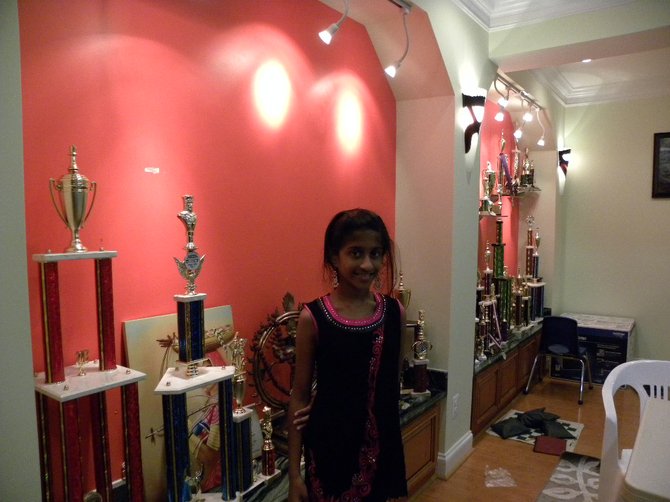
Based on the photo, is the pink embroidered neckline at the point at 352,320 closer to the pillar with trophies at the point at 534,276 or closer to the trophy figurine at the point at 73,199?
the trophy figurine at the point at 73,199

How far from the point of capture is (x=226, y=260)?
1.98 meters

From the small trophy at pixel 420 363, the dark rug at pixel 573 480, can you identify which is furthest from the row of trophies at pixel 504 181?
the dark rug at pixel 573 480

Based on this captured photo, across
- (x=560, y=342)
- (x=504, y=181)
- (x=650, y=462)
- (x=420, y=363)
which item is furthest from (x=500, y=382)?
(x=650, y=462)

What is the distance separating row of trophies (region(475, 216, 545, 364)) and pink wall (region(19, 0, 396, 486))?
1550mm

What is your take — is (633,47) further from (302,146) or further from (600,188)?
(600,188)

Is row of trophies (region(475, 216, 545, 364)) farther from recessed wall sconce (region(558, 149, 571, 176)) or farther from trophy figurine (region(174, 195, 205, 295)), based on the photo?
trophy figurine (region(174, 195, 205, 295))

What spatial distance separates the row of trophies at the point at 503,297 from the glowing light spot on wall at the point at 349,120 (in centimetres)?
148

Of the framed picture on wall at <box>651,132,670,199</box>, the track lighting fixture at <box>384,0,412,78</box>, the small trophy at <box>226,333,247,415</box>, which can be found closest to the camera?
the small trophy at <box>226,333,247,415</box>

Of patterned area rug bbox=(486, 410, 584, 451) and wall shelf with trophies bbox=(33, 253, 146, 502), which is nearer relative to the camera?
wall shelf with trophies bbox=(33, 253, 146, 502)

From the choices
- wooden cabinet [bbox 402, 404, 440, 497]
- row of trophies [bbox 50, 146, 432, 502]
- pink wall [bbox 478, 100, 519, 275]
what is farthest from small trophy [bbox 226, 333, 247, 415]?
pink wall [bbox 478, 100, 519, 275]

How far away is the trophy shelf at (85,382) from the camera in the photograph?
124 centimetres

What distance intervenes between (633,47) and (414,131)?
1.31 m

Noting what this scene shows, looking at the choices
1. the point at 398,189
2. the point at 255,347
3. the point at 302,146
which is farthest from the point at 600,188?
Result: the point at 255,347

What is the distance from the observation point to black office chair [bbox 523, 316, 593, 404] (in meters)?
4.36
